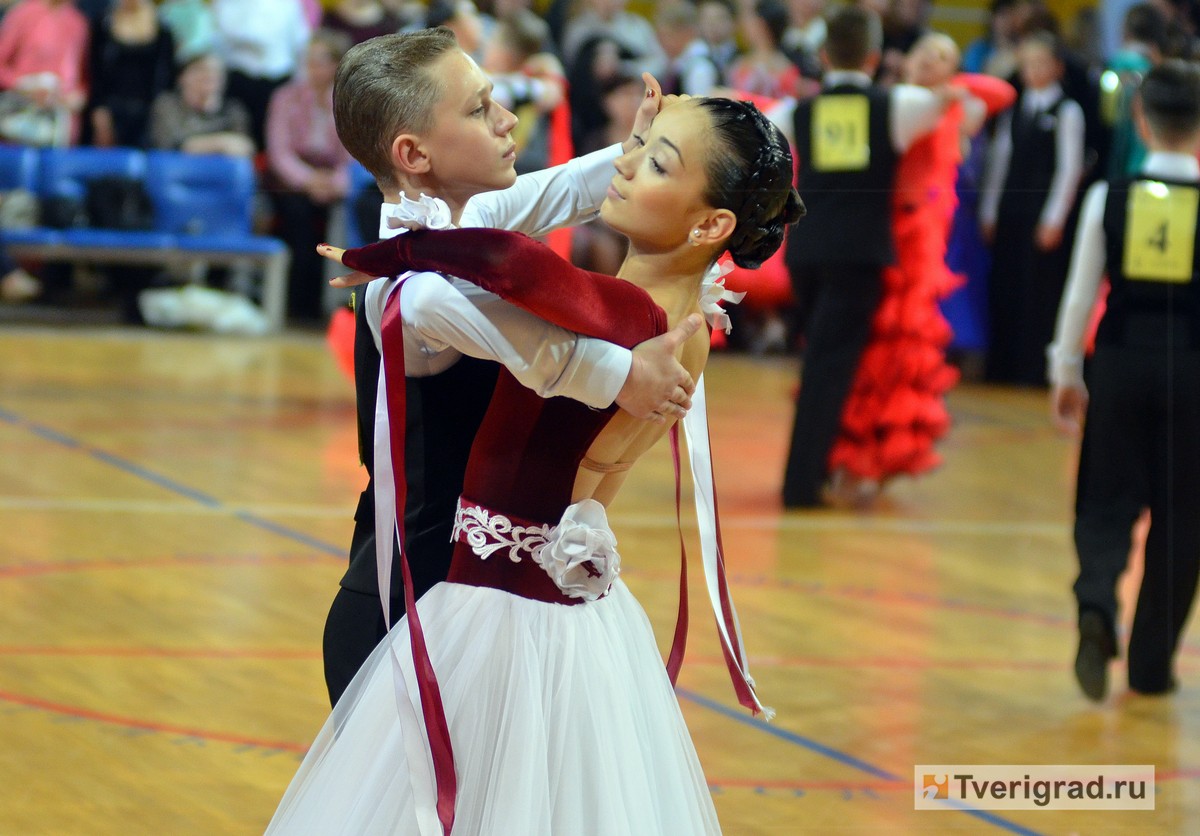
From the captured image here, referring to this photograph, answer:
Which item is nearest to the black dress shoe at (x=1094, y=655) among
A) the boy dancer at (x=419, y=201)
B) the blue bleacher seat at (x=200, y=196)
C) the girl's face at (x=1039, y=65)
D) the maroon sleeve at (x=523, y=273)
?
the boy dancer at (x=419, y=201)

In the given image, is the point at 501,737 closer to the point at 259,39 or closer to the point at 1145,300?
the point at 1145,300

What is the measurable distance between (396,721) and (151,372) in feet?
22.1

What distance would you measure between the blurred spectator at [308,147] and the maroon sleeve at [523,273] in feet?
19.9

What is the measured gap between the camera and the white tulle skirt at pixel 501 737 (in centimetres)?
199

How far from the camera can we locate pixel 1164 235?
155 inches

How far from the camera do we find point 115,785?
10.1ft

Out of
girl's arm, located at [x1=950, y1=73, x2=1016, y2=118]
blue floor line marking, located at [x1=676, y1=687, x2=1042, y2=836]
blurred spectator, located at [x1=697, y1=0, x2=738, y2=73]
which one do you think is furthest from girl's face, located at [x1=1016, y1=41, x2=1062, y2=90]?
blue floor line marking, located at [x1=676, y1=687, x2=1042, y2=836]

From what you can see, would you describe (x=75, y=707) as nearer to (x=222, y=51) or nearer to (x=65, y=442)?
(x=65, y=442)

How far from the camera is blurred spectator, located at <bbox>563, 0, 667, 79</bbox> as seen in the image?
34.1ft

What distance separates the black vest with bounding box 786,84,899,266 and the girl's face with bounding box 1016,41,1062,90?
10.8 ft

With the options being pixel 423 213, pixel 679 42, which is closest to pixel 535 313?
pixel 423 213

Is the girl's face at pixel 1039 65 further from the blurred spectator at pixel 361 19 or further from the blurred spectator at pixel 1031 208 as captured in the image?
the blurred spectator at pixel 361 19

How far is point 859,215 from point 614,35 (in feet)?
16.4

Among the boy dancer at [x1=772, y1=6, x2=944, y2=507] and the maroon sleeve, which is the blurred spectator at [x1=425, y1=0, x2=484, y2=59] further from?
the maroon sleeve
